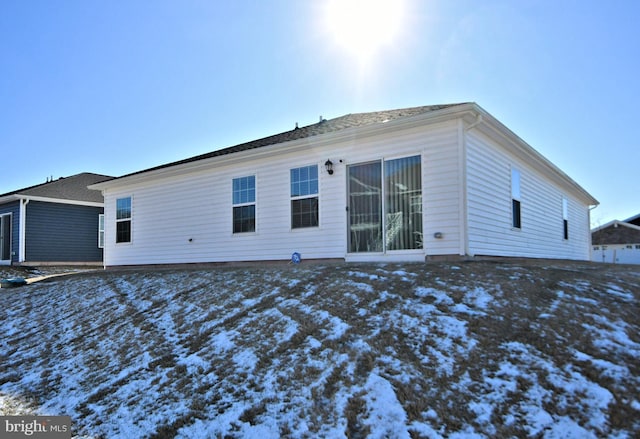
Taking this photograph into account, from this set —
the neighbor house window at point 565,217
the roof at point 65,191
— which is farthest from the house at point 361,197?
the roof at point 65,191

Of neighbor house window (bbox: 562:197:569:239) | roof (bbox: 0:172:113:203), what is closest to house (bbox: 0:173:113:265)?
roof (bbox: 0:172:113:203)

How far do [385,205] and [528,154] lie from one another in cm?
430

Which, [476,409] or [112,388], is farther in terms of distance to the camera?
[112,388]

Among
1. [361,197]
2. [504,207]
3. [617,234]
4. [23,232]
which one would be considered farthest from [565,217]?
[23,232]

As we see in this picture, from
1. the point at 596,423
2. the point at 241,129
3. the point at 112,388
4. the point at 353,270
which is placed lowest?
the point at 112,388

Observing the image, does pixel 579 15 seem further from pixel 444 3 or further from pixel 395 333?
pixel 395 333

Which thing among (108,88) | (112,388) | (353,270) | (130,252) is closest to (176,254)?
(130,252)

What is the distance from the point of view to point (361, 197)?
9.34 m

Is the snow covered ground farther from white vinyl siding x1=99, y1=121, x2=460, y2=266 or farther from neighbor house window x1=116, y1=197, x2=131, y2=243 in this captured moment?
neighbor house window x1=116, y1=197, x2=131, y2=243

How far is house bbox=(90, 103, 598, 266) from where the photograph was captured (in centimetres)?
842

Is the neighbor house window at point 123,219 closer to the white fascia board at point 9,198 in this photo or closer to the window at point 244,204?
the window at point 244,204

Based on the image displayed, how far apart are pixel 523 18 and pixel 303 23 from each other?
4.38 metres

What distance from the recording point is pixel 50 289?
10375 millimetres

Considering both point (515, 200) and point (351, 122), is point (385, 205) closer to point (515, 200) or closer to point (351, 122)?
point (351, 122)
